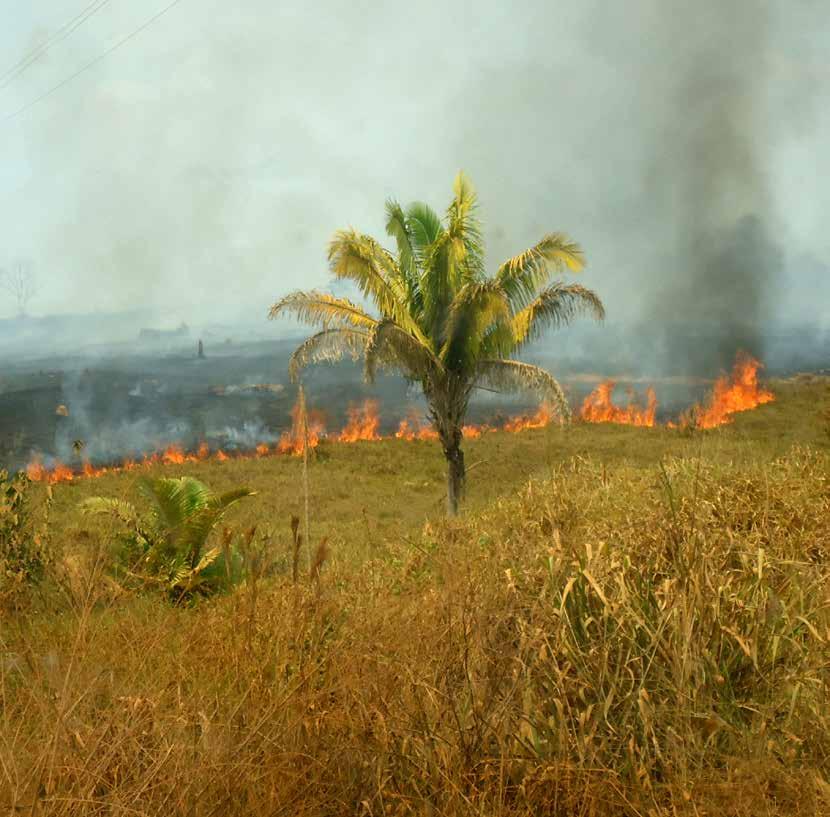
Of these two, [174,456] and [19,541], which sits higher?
[19,541]

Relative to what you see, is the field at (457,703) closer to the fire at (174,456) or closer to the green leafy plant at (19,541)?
the green leafy plant at (19,541)

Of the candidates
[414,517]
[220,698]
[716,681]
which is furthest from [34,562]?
[414,517]

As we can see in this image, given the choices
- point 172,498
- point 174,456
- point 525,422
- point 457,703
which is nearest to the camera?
point 457,703

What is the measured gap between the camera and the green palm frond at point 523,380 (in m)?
15.1

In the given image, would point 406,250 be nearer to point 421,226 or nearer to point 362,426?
point 421,226

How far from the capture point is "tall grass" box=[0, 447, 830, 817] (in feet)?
7.08

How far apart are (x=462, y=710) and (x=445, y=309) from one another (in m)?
14.2

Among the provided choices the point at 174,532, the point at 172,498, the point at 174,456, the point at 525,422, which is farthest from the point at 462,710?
the point at 525,422

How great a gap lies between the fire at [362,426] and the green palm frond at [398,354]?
1268 centimetres

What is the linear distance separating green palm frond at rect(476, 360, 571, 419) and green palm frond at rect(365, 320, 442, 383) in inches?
46.0

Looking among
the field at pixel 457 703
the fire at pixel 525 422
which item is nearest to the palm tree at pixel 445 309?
the field at pixel 457 703

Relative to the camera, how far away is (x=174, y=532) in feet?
30.2

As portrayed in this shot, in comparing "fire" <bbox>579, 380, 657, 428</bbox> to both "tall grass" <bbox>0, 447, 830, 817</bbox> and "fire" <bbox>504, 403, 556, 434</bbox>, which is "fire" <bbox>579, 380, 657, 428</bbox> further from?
"tall grass" <bbox>0, 447, 830, 817</bbox>

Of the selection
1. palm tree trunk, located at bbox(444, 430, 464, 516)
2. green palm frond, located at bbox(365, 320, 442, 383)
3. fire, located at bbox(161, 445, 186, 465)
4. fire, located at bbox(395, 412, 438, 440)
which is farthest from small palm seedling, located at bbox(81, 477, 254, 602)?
fire, located at bbox(395, 412, 438, 440)
